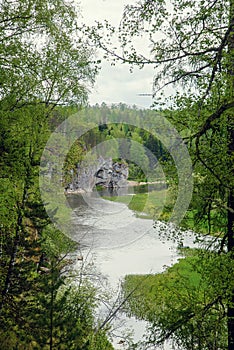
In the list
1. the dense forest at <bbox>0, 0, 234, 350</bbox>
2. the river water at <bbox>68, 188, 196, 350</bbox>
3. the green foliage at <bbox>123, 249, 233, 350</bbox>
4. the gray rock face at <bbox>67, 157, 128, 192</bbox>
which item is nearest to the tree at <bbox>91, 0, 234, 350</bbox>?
the dense forest at <bbox>0, 0, 234, 350</bbox>

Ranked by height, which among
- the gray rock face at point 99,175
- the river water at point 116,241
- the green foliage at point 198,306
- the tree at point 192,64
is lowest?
the river water at point 116,241

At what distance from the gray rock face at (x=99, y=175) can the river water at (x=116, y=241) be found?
1.93ft

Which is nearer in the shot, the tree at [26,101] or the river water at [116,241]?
the tree at [26,101]

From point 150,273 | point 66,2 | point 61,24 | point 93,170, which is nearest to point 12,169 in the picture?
point 61,24

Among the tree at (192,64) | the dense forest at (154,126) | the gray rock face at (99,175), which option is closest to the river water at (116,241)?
the gray rock face at (99,175)

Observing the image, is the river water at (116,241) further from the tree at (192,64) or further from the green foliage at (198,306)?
the tree at (192,64)

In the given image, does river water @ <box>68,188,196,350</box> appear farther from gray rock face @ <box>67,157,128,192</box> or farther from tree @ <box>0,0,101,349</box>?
tree @ <box>0,0,101,349</box>

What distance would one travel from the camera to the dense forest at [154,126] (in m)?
4.04

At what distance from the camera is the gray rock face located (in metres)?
13.6

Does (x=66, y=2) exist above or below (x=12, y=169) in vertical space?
above

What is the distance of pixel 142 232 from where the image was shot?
15945 mm

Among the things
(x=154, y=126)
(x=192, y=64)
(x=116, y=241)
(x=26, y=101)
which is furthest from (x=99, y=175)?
(x=192, y=64)

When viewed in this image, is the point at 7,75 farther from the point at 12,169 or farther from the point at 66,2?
the point at 66,2

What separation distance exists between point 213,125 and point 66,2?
4.48 metres
